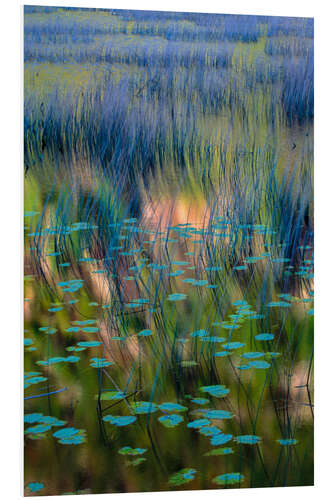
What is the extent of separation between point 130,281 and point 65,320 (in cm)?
45

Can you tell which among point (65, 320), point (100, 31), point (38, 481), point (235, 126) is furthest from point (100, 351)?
point (100, 31)

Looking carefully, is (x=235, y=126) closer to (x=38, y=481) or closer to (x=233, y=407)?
(x=233, y=407)

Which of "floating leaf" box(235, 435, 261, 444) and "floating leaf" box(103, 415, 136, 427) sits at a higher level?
"floating leaf" box(103, 415, 136, 427)

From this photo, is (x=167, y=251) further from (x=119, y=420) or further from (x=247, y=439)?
(x=247, y=439)

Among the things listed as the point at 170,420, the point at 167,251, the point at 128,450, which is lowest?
the point at 128,450

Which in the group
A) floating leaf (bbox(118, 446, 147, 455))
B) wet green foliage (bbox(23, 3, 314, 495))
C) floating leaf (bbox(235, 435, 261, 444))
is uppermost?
wet green foliage (bbox(23, 3, 314, 495))

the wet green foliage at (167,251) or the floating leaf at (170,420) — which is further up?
the wet green foliage at (167,251)

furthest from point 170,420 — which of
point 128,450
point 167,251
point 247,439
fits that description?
point 167,251

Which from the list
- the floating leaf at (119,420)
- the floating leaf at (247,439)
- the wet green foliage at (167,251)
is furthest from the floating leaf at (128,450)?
the floating leaf at (247,439)

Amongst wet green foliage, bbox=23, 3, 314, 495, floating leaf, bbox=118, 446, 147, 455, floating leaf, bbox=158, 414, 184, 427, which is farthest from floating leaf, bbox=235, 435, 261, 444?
floating leaf, bbox=118, 446, 147, 455

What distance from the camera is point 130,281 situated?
3.29 metres

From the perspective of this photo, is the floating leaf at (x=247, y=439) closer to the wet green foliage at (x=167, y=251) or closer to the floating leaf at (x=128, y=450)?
the wet green foliage at (x=167, y=251)

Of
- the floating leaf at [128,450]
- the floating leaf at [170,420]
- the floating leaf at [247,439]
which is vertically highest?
the floating leaf at [170,420]

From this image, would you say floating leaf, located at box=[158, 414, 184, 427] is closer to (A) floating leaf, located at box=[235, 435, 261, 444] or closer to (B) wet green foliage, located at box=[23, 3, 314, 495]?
(B) wet green foliage, located at box=[23, 3, 314, 495]
